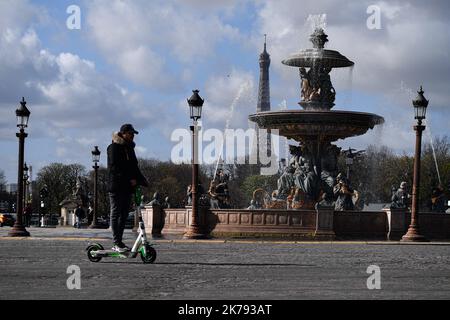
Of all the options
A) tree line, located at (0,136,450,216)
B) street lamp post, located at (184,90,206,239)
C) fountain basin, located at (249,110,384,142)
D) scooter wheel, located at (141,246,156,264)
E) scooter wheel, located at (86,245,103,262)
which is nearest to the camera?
scooter wheel, located at (141,246,156,264)

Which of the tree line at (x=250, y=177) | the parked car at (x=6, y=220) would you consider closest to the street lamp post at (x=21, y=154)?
the tree line at (x=250, y=177)

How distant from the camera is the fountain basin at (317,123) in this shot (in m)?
33.8

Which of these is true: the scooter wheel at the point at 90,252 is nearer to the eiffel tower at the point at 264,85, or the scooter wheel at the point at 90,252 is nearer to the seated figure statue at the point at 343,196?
the seated figure statue at the point at 343,196

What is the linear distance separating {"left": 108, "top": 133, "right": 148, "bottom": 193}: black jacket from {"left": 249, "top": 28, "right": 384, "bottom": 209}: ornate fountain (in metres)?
20.6

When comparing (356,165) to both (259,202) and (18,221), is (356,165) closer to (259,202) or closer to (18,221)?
(259,202)

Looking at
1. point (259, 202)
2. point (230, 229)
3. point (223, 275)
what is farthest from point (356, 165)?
point (223, 275)

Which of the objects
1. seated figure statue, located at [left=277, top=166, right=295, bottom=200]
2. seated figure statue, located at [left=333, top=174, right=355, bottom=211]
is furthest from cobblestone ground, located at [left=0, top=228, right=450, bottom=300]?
seated figure statue, located at [left=277, top=166, right=295, bottom=200]

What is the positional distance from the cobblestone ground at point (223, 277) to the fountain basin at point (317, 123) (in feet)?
56.8

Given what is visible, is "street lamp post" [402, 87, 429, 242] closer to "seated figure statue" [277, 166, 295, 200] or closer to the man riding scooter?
"seated figure statue" [277, 166, 295, 200]

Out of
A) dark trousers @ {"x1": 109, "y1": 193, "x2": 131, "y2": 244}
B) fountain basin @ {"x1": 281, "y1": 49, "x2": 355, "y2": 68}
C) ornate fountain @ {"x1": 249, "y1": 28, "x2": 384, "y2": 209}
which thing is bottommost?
dark trousers @ {"x1": 109, "y1": 193, "x2": 131, "y2": 244}

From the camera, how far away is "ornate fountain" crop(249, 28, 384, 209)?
34188mm

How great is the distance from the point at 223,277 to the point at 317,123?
75.0ft

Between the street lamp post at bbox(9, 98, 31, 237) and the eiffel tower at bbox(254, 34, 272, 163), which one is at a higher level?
the eiffel tower at bbox(254, 34, 272, 163)
